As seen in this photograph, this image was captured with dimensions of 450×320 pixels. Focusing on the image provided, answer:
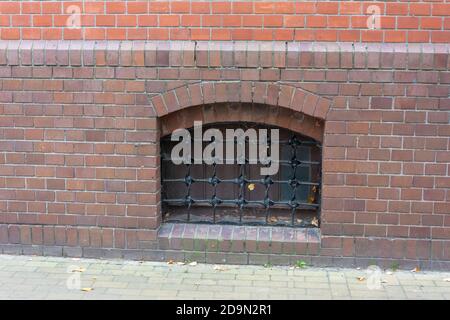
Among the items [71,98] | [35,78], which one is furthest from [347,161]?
[35,78]

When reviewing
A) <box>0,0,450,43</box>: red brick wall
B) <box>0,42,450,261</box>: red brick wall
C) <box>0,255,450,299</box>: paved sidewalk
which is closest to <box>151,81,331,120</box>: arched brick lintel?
<box>0,42,450,261</box>: red brick wall

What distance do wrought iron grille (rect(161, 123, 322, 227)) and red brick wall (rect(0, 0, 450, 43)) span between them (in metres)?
0.91

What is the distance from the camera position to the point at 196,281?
15.8ft

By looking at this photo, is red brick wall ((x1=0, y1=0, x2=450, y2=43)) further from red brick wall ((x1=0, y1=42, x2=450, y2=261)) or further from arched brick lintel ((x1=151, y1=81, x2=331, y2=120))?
arched brick lintel ((x1=151, y1=81, x2=331, y2=120))

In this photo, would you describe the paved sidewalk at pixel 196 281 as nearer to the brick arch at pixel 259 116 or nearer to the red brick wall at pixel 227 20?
the brick arch at pixel 259 116

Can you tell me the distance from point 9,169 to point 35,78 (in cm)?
86

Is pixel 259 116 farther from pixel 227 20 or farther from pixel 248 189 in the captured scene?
pixel 227 20

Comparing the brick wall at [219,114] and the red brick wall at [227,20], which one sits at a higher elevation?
the red brick wall at [227,20]

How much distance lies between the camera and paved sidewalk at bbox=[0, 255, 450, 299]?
455 centimetres

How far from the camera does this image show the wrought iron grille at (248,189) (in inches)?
210

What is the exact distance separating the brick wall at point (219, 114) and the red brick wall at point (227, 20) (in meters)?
0.01

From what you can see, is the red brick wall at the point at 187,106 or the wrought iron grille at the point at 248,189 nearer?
the red brick wall at the point at 187,106

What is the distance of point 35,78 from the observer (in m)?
5.16

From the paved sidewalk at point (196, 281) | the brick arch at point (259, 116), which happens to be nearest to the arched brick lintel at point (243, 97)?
the brick arch at point (259, 116)
